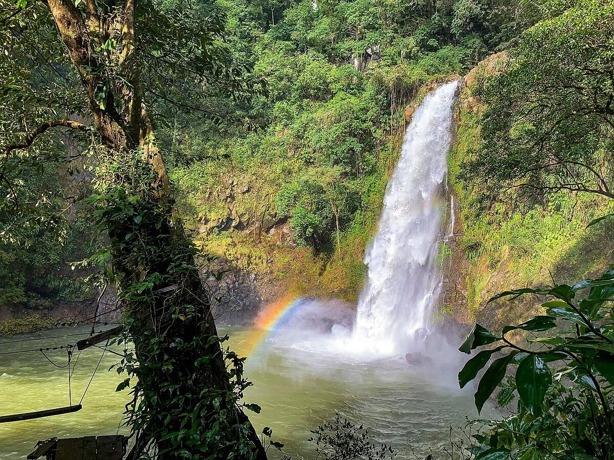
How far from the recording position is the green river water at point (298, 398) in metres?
6.98

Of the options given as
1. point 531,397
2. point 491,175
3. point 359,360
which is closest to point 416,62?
point 491,175

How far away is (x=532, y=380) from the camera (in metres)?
0.71

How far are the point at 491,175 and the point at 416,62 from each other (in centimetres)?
1123

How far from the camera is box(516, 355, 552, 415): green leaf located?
69 centimetres

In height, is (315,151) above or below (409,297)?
above

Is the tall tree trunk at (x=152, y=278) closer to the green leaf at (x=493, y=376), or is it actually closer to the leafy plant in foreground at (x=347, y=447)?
the leafy plant in foreground at (x=347, y=447)

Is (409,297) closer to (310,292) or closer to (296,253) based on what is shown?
(310,292)

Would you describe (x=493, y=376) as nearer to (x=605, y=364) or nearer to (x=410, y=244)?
(x=605, y=364)

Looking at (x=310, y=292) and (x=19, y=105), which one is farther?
(x=310, y=292)

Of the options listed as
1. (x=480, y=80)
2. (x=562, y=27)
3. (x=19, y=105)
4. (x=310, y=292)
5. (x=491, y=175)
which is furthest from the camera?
(x=310, y=292)

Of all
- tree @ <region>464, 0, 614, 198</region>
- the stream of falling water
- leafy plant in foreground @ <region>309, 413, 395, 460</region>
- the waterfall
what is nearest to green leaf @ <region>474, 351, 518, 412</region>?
leafy plant in foreground @ <region>309, 413, 395, 460</region>

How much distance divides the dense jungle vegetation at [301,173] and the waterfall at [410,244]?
27.9 inches

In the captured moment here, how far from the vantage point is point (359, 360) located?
39.0ft

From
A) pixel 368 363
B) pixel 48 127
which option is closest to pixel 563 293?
pixel 48 127
